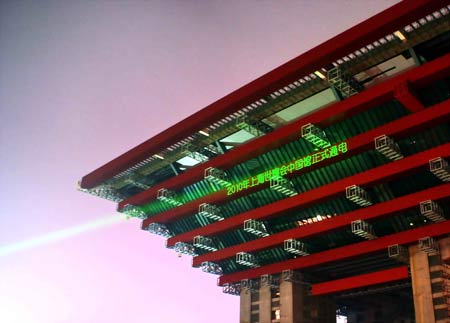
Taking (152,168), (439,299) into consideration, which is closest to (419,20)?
(439,299)

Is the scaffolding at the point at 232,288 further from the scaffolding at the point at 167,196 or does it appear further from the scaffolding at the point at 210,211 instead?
the scaffolding at the point at 167,196

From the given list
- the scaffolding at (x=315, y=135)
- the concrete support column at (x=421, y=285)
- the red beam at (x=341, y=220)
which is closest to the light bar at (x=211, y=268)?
the red beam at (x=341, y=220)

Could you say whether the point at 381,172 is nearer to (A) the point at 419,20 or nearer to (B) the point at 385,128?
(B) the point at 385,128

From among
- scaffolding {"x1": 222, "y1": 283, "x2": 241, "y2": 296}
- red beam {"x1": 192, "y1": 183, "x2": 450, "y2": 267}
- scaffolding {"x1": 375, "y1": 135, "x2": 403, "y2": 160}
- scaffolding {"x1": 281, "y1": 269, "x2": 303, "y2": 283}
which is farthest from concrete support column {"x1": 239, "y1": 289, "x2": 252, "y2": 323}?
scaffolding {"x1": 375, "y1": 135, "x2": 403, "y2": 160}

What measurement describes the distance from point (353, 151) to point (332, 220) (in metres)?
6.64

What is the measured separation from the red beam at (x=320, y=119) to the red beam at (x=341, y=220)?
7.34 metres

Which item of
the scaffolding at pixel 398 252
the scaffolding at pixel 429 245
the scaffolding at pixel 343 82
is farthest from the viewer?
the scaffolding at pixel 398 252

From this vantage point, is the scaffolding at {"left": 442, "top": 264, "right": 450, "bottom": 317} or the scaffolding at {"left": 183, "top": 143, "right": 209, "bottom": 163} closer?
the scaffolding at {"left": 442, "top": 264, "right": 450, "bottom": 317}

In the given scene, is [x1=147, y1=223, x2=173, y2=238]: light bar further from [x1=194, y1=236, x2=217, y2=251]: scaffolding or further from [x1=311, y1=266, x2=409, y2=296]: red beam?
[x1=311, y1=266, x2=409, y2=296]: red beam

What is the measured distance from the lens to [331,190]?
144 ft

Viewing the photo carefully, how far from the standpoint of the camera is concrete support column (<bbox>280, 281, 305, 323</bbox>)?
51750 mm

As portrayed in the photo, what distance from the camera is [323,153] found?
144 ft

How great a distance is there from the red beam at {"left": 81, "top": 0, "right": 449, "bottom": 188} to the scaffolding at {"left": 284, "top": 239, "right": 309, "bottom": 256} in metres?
12.4

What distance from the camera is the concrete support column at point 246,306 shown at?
56.3 metres
